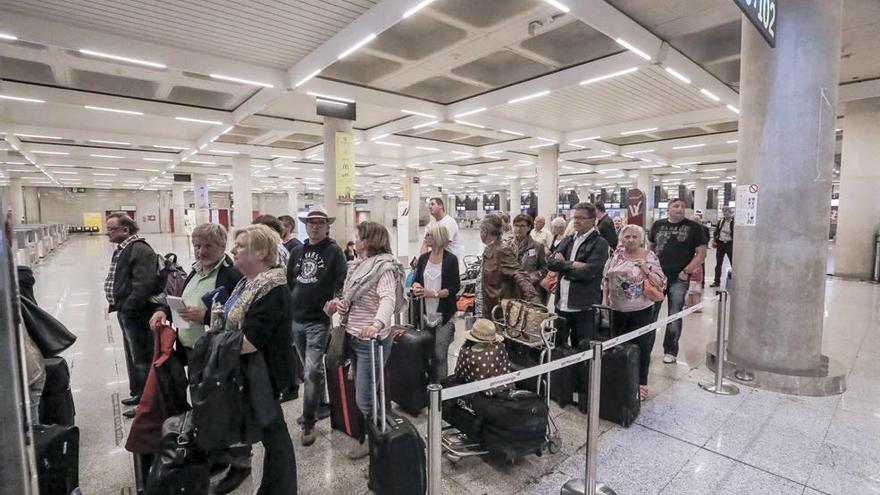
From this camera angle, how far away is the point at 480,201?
49156mm

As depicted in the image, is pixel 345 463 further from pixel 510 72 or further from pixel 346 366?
pixel 510 72

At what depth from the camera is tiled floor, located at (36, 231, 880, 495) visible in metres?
2.55

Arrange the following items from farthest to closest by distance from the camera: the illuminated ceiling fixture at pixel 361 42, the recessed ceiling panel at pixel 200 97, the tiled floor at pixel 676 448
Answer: the recessed ceiling panel at pixel 200 97, the illuminated ceiling fixture at pixel 361 42, the tiled floor at pixel 676 448

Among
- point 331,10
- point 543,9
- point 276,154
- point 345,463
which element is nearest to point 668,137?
point 543,9

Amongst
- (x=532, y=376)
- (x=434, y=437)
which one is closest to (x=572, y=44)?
(x=532, y=376)

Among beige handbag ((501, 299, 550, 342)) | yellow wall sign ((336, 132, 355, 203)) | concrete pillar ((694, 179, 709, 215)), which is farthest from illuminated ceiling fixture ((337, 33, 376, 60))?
concrete pillar ((694, 179, 709, 215))

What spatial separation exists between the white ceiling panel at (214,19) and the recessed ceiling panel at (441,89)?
2600mm

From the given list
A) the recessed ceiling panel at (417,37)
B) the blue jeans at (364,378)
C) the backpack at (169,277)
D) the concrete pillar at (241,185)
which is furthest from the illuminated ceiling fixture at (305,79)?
the concrete pillar at (241,185)

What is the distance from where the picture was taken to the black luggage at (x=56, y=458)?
210 cm

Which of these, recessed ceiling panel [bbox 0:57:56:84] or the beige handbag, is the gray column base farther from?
recessed ceiling panel [bbox 0:57:56:84]

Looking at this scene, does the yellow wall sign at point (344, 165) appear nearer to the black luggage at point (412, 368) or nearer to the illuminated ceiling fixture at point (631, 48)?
the illuminated ceiling fixture at point (631, 48)

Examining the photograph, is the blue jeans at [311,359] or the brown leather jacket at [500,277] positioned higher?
the brown leather jacket at [500,277]

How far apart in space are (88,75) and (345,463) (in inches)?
367

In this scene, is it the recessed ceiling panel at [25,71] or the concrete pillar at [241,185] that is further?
the concrete pillar at [241,185]
